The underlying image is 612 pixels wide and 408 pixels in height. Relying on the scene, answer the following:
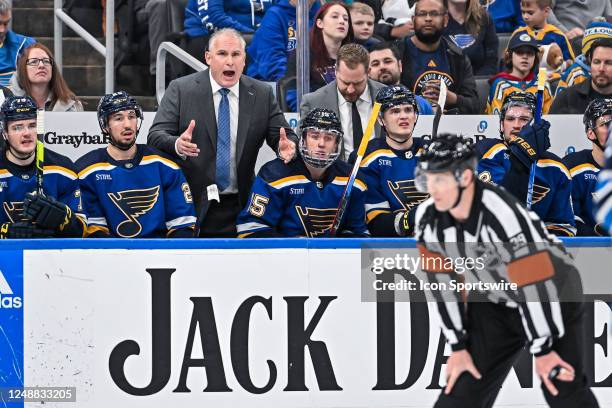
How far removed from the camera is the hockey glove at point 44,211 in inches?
214

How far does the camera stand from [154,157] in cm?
592

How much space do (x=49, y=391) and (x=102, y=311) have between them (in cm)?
41

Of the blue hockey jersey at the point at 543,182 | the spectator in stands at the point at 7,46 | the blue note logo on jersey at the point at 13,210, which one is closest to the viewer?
the blue note logo on jersey at the point at 13,210

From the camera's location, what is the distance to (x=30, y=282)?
5312mm

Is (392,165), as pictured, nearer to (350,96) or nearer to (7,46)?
(350,96)

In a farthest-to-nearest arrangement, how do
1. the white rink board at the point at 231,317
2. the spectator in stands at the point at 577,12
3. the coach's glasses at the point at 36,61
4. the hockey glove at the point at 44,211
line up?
1. the spectator in stands at the point at 577,12
2. the coach's glasses at the point at 36,61
3. the hockey glove at the point at 44,211
4. the white rink board at the point at 231,317

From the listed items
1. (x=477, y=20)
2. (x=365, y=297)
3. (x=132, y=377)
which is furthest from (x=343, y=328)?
(x=477, y=20)

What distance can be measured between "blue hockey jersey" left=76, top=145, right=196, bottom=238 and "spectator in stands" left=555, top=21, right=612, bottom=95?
2.59 metres

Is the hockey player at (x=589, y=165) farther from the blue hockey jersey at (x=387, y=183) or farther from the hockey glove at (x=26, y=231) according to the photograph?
the hockey glove at (x=26, y=231)

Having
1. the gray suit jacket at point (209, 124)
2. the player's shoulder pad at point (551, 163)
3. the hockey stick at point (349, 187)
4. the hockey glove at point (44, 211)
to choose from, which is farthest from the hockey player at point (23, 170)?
the player's shoulder pad at point (551, 163)

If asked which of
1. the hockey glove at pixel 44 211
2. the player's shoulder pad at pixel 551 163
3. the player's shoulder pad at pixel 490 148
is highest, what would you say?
the player's shoulder pad at pixel 490 148

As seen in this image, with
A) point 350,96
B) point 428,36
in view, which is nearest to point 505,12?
point 428,36

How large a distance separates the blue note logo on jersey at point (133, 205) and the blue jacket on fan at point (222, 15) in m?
1.92

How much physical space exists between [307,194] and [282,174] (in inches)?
6.2
